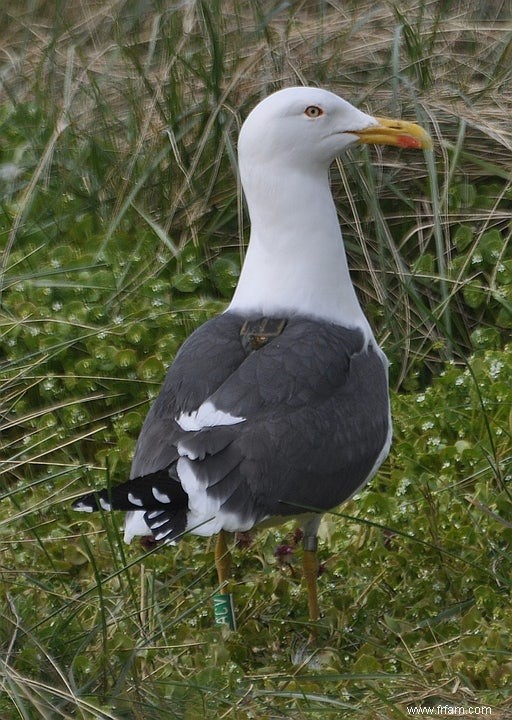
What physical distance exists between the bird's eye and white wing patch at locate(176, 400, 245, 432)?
3.41 ft

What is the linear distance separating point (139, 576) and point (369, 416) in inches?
38.2

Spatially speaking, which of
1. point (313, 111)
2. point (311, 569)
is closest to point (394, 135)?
point (313, 111)

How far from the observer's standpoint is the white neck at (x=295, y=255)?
4.12 meters

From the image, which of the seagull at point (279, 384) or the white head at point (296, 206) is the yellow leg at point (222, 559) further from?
the white head at point (296, 206)

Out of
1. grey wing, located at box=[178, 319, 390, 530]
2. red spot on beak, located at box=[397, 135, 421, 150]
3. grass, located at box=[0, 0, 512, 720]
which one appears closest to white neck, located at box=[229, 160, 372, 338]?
grey wing, located at box=[178, 319, 390, 530]

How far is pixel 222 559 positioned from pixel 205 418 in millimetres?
606

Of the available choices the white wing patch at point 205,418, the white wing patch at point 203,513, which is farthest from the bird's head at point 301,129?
the white wing patch at point 203,513

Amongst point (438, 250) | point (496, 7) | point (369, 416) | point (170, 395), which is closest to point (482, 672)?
point (369, 416)

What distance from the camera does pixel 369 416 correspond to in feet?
12.7

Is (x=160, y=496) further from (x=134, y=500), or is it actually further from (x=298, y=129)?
(x=298, y=129)

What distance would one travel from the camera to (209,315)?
5.29 meters

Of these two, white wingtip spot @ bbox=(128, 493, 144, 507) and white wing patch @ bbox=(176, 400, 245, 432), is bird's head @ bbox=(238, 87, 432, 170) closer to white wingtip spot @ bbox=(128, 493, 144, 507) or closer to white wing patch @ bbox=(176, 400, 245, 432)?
white wing patch @ bbox=(176, 400, 245, 432)

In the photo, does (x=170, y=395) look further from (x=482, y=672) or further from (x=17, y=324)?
(x=17, y=324)

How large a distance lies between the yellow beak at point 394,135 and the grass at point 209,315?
533 mm
